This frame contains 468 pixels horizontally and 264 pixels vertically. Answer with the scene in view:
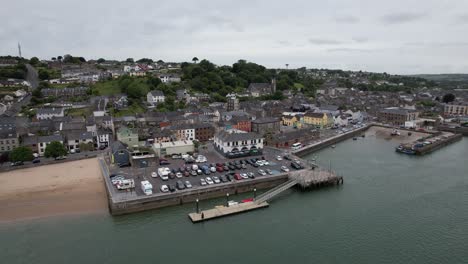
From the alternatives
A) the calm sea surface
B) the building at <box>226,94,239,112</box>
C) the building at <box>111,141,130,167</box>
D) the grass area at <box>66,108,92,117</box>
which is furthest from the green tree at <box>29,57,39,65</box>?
the calm sea surface

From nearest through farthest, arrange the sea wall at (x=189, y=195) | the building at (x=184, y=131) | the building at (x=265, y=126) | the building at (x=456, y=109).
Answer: the sea wall at (x=189, y=195) → the building at (x=184, y=131) → the building at (x=265, y=126) → the building at (x=456, y=109)

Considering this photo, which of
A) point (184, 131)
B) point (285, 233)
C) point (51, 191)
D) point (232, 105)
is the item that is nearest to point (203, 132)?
point (184, 131)

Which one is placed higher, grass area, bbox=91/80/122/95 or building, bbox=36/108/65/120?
grass area, bbox=91/80/122/95

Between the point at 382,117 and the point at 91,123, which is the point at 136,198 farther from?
the point at 382,117

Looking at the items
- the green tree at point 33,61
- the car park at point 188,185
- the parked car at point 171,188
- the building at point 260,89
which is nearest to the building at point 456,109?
the building at point 260,89

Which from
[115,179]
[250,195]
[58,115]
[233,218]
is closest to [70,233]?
[115,179]

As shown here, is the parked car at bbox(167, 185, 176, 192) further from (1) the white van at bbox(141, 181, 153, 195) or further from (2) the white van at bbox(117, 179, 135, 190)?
(2) the white van at bbox(117, 179, 135, 190)

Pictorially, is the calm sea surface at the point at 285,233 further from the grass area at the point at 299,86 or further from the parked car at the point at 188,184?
the grass area at the point at 299,86
